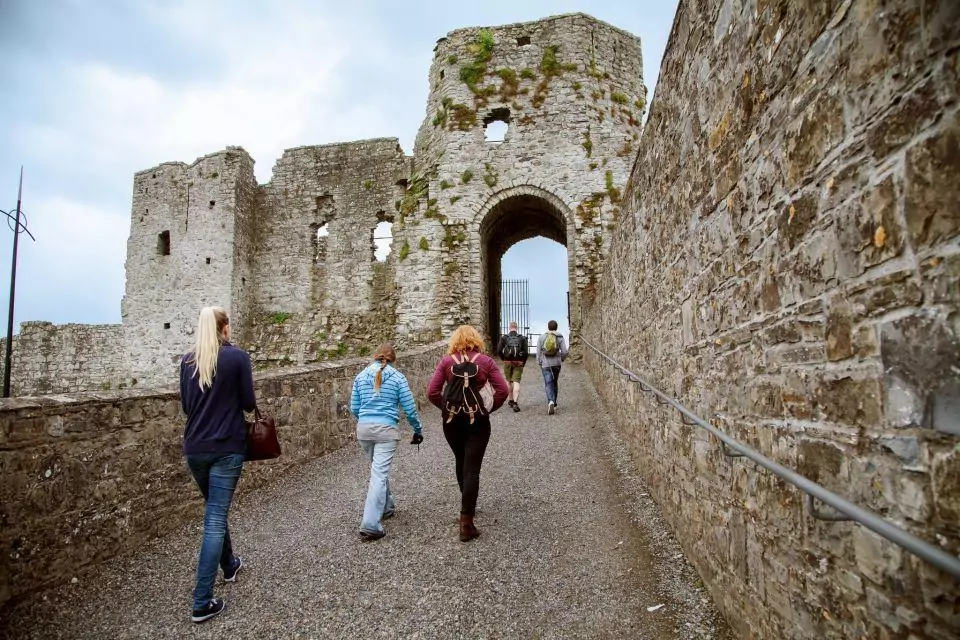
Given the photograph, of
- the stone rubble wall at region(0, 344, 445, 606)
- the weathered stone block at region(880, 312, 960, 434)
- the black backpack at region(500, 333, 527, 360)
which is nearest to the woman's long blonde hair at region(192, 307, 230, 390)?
the stone rubble wall at region(0, 344, 445, 606)

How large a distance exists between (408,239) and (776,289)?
46.7 feet

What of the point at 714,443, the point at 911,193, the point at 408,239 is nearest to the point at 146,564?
the point at 714,443

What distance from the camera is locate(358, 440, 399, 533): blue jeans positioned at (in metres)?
4.12

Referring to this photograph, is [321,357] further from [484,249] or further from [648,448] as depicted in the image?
[648,448]

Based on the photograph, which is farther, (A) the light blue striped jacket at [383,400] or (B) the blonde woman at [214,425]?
(A) the light blue striped jacket at [383,400]

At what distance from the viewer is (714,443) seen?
286 cm

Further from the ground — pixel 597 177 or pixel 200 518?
pixel 597 177

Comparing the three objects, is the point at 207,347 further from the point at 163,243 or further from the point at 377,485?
the point at 163,243

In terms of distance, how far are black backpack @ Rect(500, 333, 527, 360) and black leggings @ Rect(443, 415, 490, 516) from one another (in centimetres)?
514

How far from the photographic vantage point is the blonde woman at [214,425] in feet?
10.5

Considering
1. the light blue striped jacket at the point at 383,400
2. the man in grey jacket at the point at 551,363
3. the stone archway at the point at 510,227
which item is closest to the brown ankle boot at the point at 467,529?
the light blue striped jacket at the point at 383,400

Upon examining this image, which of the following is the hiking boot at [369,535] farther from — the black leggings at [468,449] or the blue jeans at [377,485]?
the black leggings at [468,449]

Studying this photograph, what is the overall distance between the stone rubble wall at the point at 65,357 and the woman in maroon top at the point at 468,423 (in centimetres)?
1963

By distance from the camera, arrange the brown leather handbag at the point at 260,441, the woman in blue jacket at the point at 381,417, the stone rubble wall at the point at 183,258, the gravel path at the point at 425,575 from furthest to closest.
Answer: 1. the stone rubble wall at the point at 183,258
2. the woman in blue jacket at the point at 381,417
3. the brown leather handbag at the point at 260,441
4. the gravel path at the point at 425,575
